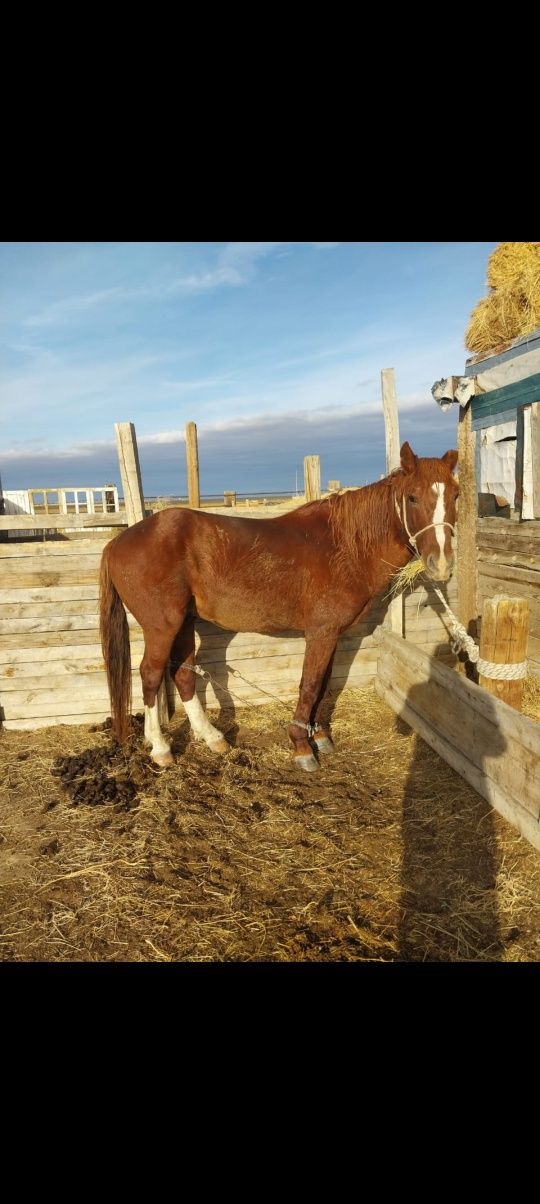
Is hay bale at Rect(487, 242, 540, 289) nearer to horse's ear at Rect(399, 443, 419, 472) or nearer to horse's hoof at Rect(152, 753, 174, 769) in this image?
horse's ear at Rect(399, 443, 419, 472)

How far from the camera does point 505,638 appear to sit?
3.23 metres

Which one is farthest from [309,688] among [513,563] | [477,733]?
[513,563]

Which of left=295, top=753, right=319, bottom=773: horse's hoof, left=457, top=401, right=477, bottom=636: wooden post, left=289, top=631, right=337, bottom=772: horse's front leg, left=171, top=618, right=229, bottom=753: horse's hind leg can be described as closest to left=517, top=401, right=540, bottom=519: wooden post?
left=457, top=401, right=477, bottom=636: wooden post

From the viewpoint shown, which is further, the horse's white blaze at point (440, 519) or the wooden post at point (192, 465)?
the wooden post at point (192, 465)

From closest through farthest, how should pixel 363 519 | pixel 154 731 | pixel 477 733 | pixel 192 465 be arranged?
pixel 477 733
pixel 363 519
pixel 154 731
pixel 192 465

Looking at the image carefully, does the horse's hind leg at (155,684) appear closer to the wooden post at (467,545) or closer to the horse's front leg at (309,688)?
the horse's front leg at (309,688)

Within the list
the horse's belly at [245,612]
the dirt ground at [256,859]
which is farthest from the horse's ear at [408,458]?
the dirt ground at [256,859]

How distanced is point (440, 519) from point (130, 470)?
2488mm

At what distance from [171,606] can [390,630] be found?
212 cm

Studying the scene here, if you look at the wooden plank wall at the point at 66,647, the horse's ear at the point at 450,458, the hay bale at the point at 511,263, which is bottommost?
the wooden plank wall at the point at 66,647

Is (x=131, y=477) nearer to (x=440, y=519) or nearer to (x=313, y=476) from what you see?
(x=313, y=476)

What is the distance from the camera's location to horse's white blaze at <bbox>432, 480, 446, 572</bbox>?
330cm

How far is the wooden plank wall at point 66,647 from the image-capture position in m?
4.40

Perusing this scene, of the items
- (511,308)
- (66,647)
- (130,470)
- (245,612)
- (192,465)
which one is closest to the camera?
(245,612)
